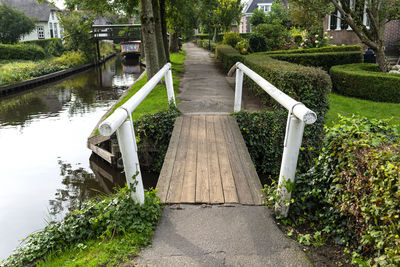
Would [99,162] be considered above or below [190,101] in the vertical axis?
below

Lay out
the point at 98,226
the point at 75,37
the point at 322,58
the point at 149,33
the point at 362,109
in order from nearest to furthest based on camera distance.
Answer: the point at 98,226
the point at 362,109
the point at 149,33
the point at 322,58
the point at 75,37

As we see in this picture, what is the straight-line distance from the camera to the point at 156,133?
7.32 meters

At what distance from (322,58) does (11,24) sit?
35.9 meters

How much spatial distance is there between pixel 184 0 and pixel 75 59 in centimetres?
1481

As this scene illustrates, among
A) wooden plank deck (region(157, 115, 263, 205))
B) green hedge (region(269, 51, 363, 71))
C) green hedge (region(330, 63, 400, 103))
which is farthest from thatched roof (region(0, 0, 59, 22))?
wooden plank deck (region(157, 115, 263, 205))

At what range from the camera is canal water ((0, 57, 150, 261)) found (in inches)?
242

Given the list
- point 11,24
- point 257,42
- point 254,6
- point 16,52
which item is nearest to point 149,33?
point 257,42

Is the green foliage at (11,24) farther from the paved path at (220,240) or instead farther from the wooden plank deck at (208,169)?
the paved path at (220,240)

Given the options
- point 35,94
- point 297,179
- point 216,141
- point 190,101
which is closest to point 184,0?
point 35,94

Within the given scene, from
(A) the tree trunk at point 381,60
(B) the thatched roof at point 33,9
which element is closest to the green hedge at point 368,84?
(A) the tree trunk at point 381,60

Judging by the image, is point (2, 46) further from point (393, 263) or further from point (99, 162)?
point (393, 263)

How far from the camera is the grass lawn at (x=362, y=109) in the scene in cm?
897

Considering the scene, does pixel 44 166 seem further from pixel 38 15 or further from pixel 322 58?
pixel 38 15

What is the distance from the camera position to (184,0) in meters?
18.3
